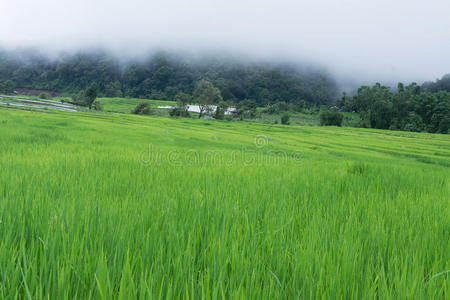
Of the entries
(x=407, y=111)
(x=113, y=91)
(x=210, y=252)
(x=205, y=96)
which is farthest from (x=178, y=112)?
(x=113, y=91)

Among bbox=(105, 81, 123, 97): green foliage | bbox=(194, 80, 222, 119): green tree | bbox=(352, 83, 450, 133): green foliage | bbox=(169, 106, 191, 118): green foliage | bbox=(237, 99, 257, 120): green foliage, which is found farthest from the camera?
bbox=(105, 81, 123, 97): green foliage

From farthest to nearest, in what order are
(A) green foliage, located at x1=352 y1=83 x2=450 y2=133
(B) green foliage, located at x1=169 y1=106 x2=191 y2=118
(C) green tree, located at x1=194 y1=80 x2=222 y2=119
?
(C) green tree, located at x1=194 y1=80 x2=222 y2=119 < (B) green foliage, located at x1=169 y1=106 x2=191 y2=118 < (A) green foliage, located at x1=352 y1=83 x2=450 y2=133

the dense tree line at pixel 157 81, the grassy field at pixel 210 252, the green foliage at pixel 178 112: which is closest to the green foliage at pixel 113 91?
the dense tree line at pixel 157 81

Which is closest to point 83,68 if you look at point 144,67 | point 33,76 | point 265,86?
point 33,76

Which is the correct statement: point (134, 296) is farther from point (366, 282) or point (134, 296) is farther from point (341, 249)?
point (341, 249)

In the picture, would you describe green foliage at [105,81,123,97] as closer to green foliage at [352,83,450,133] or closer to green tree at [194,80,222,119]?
green tree at [194,80,222,119]

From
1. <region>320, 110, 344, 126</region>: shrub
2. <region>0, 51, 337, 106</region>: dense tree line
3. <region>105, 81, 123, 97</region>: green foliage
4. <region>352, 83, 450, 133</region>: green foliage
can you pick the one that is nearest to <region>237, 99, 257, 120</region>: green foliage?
<region>320, 110, 344, 126</region>: shrub

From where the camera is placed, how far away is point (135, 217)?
1.43 meters

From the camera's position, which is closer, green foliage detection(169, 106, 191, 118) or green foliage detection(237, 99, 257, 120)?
green foliage detection(169, 106, 191, 118)

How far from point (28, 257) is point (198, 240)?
71 cm

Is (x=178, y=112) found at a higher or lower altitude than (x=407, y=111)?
lower

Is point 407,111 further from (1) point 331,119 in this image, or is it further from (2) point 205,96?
(2) point 205,96

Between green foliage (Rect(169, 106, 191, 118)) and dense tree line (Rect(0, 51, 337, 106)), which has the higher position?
dense tree line (Rect(0, 51, 337, 106))

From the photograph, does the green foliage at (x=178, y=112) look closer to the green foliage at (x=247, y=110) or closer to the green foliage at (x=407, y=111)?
the green foliage at (x=247, y=110)
